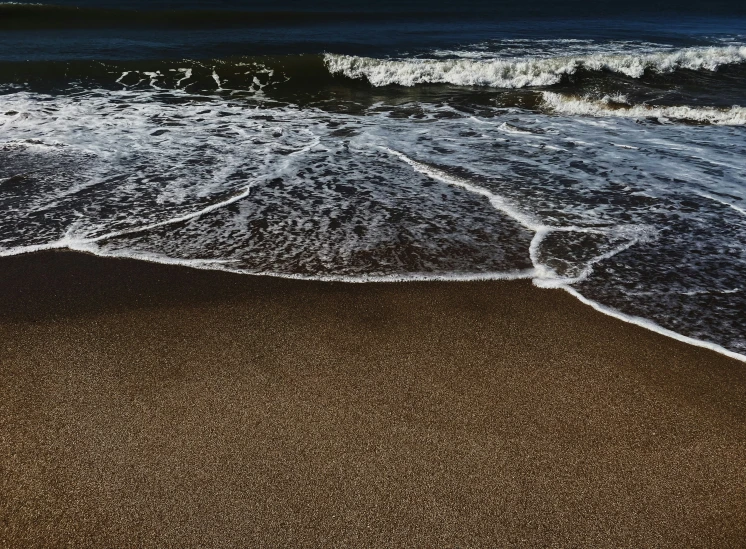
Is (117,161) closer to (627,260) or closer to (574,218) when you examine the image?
(574,218)

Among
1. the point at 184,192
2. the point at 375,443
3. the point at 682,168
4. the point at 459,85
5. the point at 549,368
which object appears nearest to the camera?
the point at 375,443

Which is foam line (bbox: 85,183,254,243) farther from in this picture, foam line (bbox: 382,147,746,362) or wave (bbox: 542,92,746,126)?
wave (bbox: 542,92,746,126)

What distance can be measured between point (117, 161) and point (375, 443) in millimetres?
5490

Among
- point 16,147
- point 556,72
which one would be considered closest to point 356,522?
point 16,147

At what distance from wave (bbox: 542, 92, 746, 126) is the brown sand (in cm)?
798

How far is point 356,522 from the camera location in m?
2.36

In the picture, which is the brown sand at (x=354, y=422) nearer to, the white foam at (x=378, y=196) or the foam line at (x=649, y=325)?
the foam line at (x=649, y=325)

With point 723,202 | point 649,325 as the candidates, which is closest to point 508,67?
point 723,202

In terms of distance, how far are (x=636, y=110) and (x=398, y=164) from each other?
6455 mm

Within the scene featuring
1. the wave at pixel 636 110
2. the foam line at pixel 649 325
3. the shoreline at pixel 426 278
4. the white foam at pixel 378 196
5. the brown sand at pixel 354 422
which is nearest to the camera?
the brown sand at pixel 354 422

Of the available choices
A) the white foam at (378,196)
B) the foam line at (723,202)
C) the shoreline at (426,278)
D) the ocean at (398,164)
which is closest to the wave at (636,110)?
the ocean at (398,164)

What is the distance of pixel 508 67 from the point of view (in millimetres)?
13648

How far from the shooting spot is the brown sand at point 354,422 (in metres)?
2.37

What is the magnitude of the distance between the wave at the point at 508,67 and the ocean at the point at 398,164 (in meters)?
0.06
